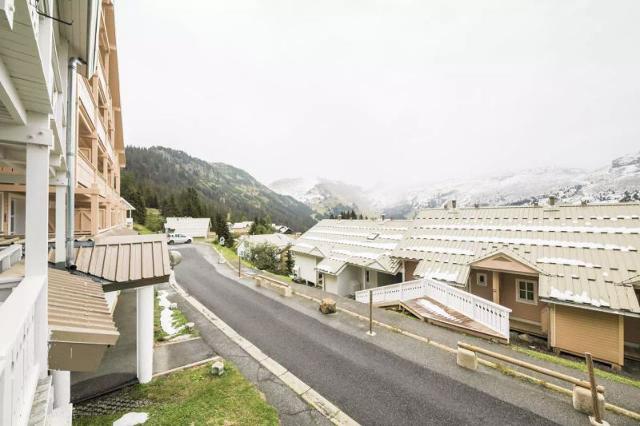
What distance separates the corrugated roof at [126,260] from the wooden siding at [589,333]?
55.8 ft

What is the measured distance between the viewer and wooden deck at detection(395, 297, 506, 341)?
437 inches

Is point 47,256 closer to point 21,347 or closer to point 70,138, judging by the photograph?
point 21,347

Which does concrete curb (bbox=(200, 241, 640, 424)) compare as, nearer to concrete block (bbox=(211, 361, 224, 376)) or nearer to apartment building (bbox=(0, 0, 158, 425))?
concrete block (bbox=(211, 361, 224, 376))

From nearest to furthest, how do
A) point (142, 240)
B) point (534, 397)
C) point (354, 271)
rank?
point (534, 397) → point (142, 240) → point (354, 271)

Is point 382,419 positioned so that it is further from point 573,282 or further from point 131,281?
point 573,282

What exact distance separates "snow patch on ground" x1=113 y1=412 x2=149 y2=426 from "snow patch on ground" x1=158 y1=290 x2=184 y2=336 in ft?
17.2

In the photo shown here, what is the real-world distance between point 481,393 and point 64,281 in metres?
10.2

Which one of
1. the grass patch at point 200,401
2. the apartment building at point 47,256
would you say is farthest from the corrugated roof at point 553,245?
the apartment building at point 47,256

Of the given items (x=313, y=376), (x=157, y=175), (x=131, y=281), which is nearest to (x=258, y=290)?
(x=313, y=376)

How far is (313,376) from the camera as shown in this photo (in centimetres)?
823

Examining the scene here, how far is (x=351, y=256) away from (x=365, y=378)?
50.1ft

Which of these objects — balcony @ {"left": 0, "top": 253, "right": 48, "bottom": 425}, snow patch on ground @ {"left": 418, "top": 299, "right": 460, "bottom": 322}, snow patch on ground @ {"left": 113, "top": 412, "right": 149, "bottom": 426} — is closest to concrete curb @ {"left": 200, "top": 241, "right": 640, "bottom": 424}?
snow patch on ground @ {"left": 418, "top": 299, "right": 460, "bottom": 322}

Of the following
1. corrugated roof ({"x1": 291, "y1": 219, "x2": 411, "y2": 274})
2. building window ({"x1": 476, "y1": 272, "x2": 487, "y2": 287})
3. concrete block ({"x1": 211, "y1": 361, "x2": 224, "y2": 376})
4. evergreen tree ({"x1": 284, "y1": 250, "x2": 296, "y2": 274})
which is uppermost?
corrugated roof ({"x1": 291, "y1": 219, "x2": 411, "y2": 274})

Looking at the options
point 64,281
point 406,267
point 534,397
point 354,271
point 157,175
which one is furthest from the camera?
point 157,175
